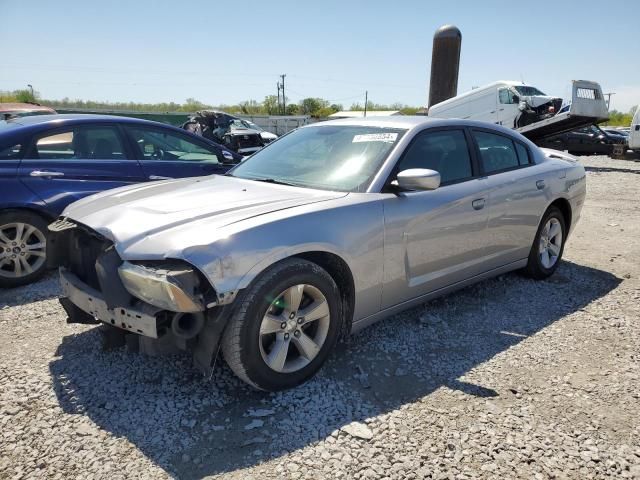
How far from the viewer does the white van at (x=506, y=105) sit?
1628cm

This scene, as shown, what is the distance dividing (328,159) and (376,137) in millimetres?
382

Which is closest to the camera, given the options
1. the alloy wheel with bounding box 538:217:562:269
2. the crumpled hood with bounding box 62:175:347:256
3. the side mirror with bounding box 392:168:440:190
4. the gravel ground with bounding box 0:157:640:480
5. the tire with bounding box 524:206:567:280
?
the gravel ground with bounding box 0:157:640:480

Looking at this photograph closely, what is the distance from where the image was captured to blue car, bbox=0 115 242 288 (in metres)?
4.18

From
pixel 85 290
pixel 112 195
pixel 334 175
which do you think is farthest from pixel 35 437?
pixel 334 175

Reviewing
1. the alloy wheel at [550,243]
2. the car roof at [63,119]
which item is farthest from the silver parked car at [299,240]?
the car roof at [63,119]

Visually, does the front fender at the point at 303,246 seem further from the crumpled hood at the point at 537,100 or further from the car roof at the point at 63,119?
the crumpled hood at the point at 537,100

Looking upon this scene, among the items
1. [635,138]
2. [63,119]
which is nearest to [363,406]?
[63,119]

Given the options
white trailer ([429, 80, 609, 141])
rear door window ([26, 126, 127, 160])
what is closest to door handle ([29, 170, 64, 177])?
rear door window ([26, 126, 127, 160])

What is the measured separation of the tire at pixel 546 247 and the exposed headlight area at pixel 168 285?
342 cm

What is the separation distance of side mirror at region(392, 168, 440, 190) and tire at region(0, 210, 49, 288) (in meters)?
3.19

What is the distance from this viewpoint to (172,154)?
5281 mm

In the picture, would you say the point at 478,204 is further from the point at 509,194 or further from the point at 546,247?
the point at 546,247

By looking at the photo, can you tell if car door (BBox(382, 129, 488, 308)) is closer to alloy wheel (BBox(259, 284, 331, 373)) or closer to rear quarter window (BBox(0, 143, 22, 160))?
alloy wheel (BBox(259, 284, 331, 373))

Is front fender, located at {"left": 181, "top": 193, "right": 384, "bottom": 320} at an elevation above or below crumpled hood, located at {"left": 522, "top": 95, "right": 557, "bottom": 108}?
below
